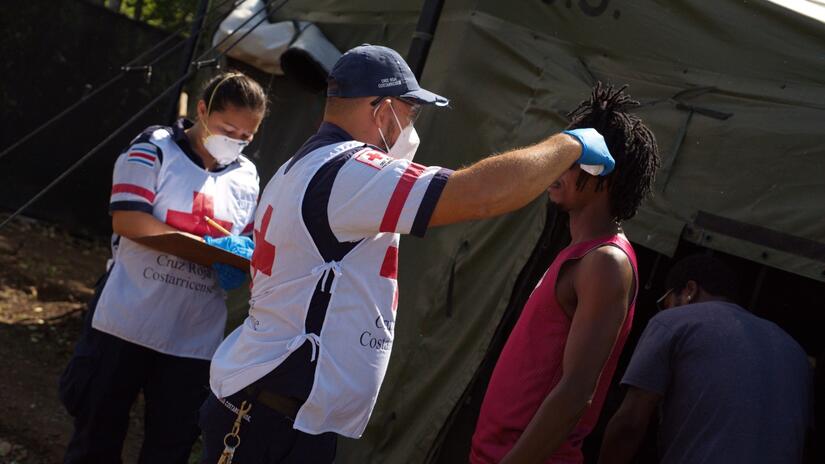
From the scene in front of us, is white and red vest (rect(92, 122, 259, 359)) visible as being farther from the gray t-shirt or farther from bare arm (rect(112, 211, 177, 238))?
the gray t-shirt

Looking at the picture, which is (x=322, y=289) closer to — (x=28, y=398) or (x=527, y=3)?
(x=527, y=3)

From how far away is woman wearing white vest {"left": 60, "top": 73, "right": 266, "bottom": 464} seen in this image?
361cm

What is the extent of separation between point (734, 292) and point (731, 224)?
42 cm

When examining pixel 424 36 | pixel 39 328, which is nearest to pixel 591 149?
pixel 424 36

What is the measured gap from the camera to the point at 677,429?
298cm

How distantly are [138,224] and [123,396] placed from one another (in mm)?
690

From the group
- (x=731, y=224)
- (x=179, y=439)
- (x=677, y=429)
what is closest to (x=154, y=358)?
(x=179, y=439)

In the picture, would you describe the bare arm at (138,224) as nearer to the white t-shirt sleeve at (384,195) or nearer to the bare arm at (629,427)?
the white t-shirt sleeve at (384,195)

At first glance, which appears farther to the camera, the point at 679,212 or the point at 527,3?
the point at 527,3

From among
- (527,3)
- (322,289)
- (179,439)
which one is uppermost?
(527,3)

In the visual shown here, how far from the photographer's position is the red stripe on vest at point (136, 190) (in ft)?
11.8

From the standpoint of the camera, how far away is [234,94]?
371 cm

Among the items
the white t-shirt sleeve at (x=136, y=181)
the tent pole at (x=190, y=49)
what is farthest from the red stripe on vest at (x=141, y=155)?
the tent pole at (x=190, y=49)

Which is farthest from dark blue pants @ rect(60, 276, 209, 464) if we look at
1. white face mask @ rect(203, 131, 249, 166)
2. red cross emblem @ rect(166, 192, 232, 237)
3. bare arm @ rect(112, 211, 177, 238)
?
white face mask @ rect(203, 131, 249, 166)
